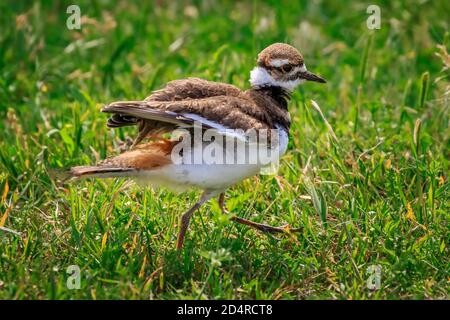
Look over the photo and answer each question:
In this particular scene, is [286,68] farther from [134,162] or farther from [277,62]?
[134,162]

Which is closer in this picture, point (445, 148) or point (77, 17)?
point (445, 148)

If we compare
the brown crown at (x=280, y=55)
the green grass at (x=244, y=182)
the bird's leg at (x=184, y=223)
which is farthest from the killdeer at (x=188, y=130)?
the brown crown at (x=280, y=55)

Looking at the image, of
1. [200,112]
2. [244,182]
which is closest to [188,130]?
[200,112]

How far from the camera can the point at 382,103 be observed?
7.29m

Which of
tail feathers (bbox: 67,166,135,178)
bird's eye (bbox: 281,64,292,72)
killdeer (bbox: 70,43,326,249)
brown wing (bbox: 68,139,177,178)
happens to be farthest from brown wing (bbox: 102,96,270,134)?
bird's eye (bbox: 281,64,292,72)

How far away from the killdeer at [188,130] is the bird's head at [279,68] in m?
0.25

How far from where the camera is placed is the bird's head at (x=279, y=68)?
604 cm

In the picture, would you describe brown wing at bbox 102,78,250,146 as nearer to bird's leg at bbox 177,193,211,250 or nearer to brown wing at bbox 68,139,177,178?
brown wing at bbox 68,139,177,178

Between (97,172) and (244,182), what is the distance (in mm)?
1515

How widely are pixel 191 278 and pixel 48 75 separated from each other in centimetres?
362

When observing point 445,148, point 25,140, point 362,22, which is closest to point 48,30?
point 25,140

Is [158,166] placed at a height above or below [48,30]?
below
